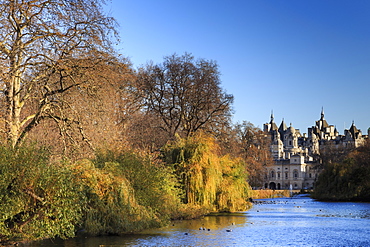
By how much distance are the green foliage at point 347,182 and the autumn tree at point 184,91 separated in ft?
78.2

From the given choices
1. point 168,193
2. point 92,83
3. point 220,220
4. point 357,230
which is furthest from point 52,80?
point 357,230

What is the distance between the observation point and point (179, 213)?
2581 centimetres

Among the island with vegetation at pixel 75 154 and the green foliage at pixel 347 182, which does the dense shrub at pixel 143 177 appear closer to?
the island with vegetation at pixel 75 154

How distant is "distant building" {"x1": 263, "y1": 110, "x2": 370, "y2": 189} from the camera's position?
152 meters

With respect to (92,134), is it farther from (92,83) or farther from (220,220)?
(220,220)

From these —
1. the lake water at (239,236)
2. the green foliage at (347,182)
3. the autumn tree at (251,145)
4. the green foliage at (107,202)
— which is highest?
the autumn tree at (251,145)

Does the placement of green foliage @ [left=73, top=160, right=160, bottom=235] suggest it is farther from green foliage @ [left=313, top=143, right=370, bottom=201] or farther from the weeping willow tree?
green foliage @ [left=313, top=143, right=370, bottom=201]

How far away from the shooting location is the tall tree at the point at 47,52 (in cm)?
1691

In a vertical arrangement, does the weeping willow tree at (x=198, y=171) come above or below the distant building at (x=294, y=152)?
below

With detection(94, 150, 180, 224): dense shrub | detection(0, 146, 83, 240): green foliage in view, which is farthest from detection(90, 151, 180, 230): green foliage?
detection(0, 146, 83, 240): green foliage

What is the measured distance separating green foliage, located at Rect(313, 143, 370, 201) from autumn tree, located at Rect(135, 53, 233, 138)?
78.2 feet

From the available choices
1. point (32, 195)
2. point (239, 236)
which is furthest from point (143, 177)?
point (32, 195)

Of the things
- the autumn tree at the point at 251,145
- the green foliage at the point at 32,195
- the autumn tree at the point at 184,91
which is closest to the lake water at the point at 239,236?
the green foliage at the point at 32,195

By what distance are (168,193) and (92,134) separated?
16.6ft
